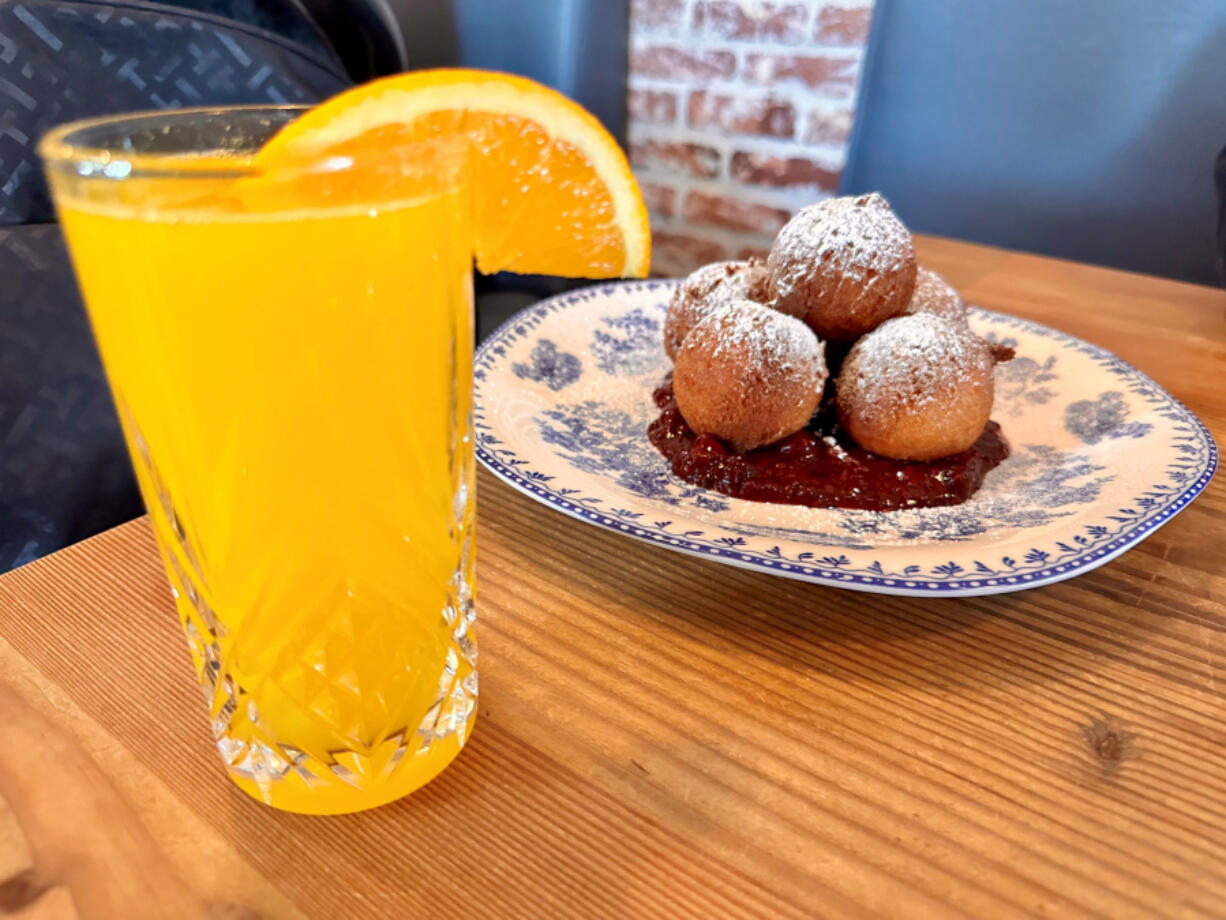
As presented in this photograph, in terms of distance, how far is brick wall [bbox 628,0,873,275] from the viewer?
6.31 feet

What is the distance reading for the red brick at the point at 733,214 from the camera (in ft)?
7.06

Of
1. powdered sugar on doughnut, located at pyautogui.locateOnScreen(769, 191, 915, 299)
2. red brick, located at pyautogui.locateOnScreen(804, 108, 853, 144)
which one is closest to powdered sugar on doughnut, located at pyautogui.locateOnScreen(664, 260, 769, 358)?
powdered sugar on doughnut, located at pyautogui.locateOnScreen(769, 191, 915, 299)

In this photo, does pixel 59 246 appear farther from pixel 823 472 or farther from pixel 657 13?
pixel 657 13

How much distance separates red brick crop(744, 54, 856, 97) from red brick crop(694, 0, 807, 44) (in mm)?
42

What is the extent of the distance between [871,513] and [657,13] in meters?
1.82

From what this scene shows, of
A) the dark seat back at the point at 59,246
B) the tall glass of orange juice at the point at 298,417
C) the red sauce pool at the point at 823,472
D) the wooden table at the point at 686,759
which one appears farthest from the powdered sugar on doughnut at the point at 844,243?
the dark seat back at the point at 59,246

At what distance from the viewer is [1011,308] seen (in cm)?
121

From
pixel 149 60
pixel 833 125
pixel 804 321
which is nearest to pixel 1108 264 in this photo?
pixel 833 125

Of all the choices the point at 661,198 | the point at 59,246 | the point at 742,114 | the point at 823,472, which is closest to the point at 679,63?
the point at 742,114

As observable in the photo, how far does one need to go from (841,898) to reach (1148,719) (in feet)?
0.81

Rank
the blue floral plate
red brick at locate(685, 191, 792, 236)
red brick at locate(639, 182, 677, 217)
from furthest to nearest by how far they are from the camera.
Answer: red brick at locate(639, 182, 677, 217) < red brick at locate(685, 191, 792, 236) < the blue floral plate

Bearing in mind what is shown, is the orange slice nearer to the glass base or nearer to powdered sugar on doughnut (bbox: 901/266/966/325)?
the glass base

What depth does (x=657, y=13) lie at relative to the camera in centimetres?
208

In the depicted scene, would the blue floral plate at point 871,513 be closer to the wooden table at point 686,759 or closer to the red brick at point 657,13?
the wooden table at point 686,759
